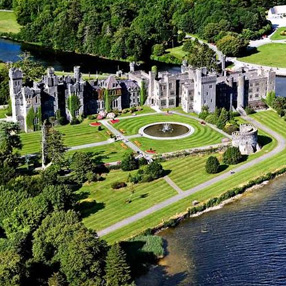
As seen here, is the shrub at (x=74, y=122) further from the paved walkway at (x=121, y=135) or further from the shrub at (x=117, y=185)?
the shrub at (x=117, y=185)

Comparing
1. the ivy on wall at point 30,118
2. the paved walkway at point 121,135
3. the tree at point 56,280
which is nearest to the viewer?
the tree at point 56,280

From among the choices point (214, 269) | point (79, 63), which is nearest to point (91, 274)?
point (214, 269)

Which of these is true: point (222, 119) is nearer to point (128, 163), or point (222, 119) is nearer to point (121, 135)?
point (121, 135)

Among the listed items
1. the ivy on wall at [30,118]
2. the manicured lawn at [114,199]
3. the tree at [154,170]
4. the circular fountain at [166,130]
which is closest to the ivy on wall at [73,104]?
the ivy on wall at [30,118]

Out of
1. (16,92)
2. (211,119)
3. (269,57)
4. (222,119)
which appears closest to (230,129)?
(222,119)

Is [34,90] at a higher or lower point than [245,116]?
higher

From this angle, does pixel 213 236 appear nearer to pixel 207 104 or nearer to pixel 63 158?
pixel 63 158
